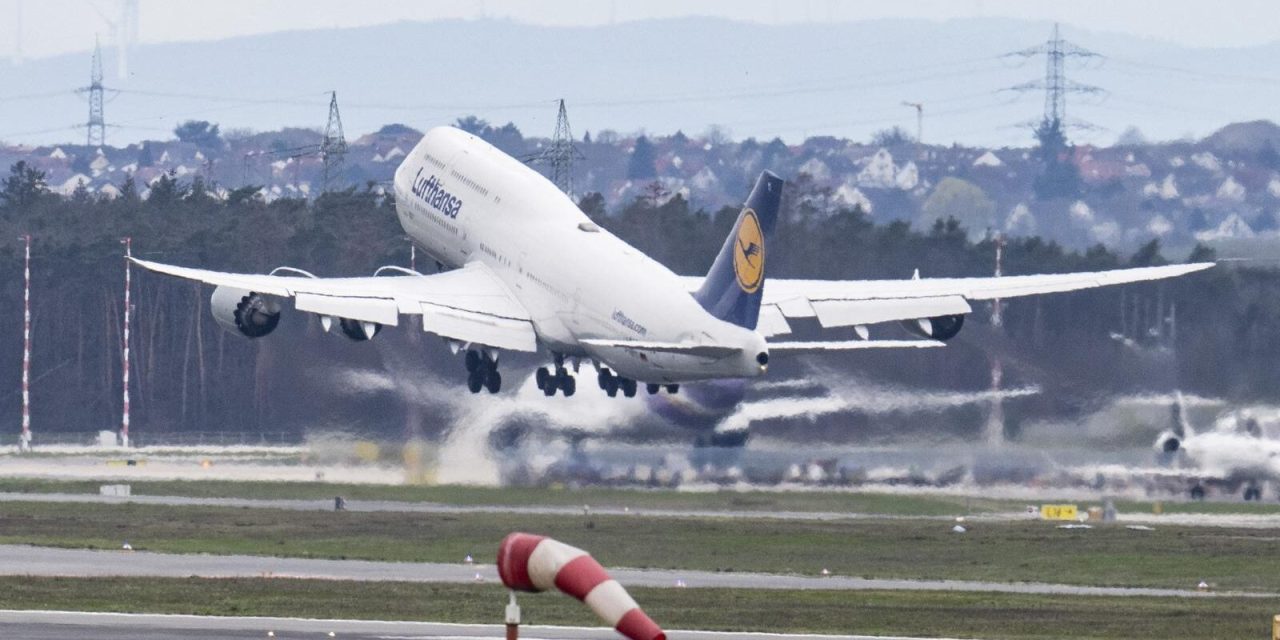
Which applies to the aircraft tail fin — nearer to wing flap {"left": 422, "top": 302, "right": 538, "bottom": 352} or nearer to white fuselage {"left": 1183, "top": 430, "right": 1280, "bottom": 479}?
white fuselage {"left": 1183, "top": 430, "right": 1280, "bottom": 479}

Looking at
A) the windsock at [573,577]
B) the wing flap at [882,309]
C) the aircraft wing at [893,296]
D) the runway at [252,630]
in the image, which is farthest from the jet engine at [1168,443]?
the windsock at [573,577]

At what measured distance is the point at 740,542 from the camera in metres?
64.7

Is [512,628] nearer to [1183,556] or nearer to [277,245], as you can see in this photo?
[1183,556]

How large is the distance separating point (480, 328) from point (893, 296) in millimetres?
11778

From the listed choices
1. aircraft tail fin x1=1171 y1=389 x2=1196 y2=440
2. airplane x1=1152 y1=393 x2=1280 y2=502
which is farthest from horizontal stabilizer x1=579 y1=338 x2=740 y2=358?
aircraft tail fin x1=1171 y1=389 x2=1196 y2=440

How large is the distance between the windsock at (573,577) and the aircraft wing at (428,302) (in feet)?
162

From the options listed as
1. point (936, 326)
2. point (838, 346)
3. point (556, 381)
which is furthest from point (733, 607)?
point (936, 326)

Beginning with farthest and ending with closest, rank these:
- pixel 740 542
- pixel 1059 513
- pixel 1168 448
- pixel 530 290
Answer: pixel 1168 448
pixel 530 290
pixel 1059 513
pixel 740 542

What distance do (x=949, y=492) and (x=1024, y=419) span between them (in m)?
4.03

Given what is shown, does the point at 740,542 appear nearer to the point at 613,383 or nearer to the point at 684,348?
the point at 684,348

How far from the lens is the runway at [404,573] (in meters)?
53.5

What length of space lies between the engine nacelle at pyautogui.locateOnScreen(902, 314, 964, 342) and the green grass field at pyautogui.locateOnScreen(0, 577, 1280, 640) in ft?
77.5

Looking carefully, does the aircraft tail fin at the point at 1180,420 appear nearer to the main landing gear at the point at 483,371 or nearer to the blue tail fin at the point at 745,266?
the blue tail fin at the point at 745,266

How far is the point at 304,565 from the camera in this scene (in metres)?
57.5
